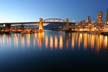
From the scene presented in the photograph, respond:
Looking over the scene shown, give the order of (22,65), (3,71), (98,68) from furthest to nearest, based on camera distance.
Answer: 1. (22,65)
2. (98,68)
3. (3,71)

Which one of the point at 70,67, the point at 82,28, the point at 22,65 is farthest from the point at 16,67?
the point at 82,28

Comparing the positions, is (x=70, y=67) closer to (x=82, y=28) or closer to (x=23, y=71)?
(x=23, y=71)

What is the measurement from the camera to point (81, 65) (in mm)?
18375

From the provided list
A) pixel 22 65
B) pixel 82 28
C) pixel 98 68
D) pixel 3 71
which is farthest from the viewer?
pixel 82 28

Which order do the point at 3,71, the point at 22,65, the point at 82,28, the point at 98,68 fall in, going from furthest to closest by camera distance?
the point at 82,28 < the point at 22,65 < the point at 98,68 < the point at 3,71

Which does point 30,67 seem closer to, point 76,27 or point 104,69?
point 104,69

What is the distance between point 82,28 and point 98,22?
9562 millimetres

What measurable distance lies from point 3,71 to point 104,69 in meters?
6.98

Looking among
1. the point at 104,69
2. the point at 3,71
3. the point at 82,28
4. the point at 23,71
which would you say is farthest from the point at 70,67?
the point at 82,28

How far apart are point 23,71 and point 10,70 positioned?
0.97 metres

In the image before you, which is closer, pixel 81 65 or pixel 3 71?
pixel 3 71

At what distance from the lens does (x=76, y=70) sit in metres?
16.5

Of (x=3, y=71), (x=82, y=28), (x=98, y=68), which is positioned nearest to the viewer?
(x=3, y=71)

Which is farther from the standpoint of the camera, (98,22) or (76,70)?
(98,22)
